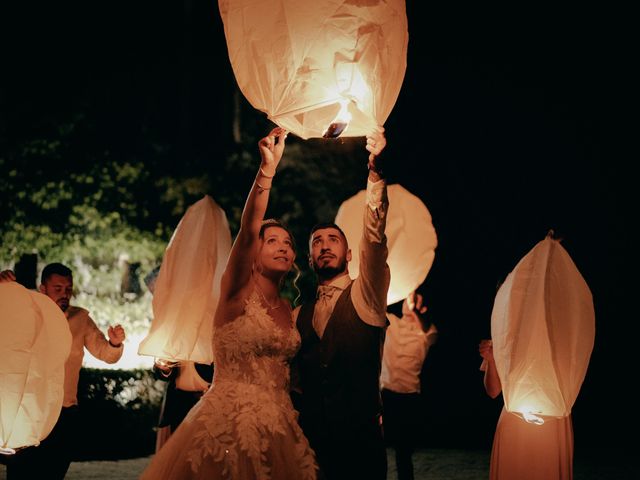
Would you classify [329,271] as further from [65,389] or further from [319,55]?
[65,389]

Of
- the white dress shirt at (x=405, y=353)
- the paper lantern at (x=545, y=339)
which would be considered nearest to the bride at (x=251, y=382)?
the paper lantern at (x=545, y=339)

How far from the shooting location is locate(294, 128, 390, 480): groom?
371 centimetres

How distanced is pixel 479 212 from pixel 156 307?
866 cm

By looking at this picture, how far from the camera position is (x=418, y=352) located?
25.3 ft

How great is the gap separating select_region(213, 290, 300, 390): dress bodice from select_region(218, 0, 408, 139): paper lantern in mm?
1065

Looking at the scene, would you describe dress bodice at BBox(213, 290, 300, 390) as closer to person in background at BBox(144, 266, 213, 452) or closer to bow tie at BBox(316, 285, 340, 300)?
bow tie at BBox(316, 285, 340, 300)

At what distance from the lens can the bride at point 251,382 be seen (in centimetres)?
355

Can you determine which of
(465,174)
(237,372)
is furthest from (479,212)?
(237,372)

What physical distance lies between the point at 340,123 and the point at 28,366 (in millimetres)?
2434

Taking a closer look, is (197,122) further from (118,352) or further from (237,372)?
(237,372)

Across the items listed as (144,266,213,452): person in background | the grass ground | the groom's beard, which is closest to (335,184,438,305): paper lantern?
the groom's beard

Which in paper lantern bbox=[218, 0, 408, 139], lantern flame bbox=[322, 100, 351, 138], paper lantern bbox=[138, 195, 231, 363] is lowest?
paper lantern bbox=[138, 195, 231, 363]

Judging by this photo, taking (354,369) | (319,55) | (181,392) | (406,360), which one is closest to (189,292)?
(181,392)

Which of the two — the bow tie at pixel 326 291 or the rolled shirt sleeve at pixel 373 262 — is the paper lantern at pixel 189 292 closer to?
the bow tie at pixel 326 291
